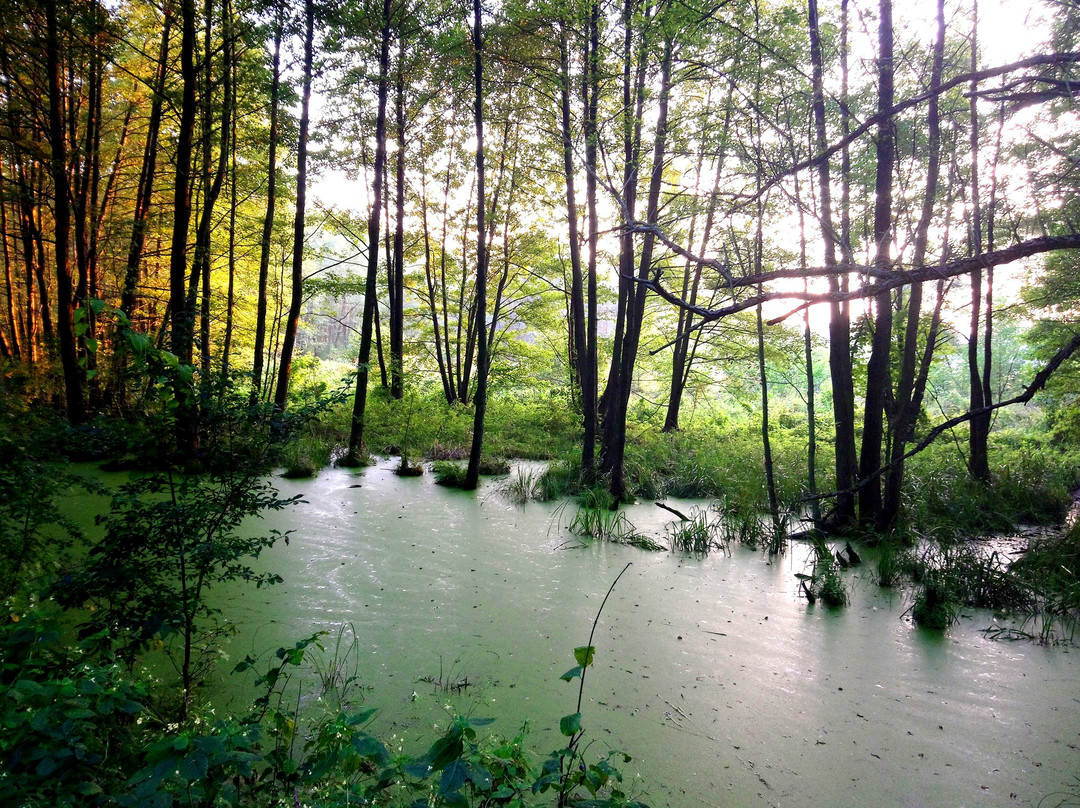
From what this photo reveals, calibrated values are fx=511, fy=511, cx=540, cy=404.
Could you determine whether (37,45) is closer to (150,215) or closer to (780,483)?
(150,215)

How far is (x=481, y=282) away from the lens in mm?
5848

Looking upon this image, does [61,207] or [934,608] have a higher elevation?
[61,207]

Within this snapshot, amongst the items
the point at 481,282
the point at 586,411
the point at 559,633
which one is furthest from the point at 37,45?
the point at 559,633

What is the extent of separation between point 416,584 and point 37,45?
6.65m

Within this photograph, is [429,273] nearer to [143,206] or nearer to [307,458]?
[143,206]

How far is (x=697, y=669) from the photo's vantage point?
247 centimetres

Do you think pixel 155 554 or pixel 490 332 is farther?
pixel 490 332

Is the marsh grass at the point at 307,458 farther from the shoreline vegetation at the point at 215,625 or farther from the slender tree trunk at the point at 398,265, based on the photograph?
the shoreline vegetation at the point at 215,625

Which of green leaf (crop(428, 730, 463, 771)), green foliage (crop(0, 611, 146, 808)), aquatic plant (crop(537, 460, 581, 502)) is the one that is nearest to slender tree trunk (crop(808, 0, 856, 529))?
aquatic plant (crop(537, 460, 581, 502))

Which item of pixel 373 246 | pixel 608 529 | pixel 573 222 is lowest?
pixel 608 529

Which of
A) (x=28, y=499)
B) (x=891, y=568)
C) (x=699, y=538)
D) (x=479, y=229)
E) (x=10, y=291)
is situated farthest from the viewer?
(x=10, y=291)

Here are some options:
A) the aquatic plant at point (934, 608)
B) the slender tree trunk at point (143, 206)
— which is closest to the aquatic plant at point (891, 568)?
the aquatic plant at point (934, 608)

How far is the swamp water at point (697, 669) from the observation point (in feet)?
5.97

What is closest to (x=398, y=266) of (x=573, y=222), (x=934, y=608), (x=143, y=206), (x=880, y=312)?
(x=143, y=206)
